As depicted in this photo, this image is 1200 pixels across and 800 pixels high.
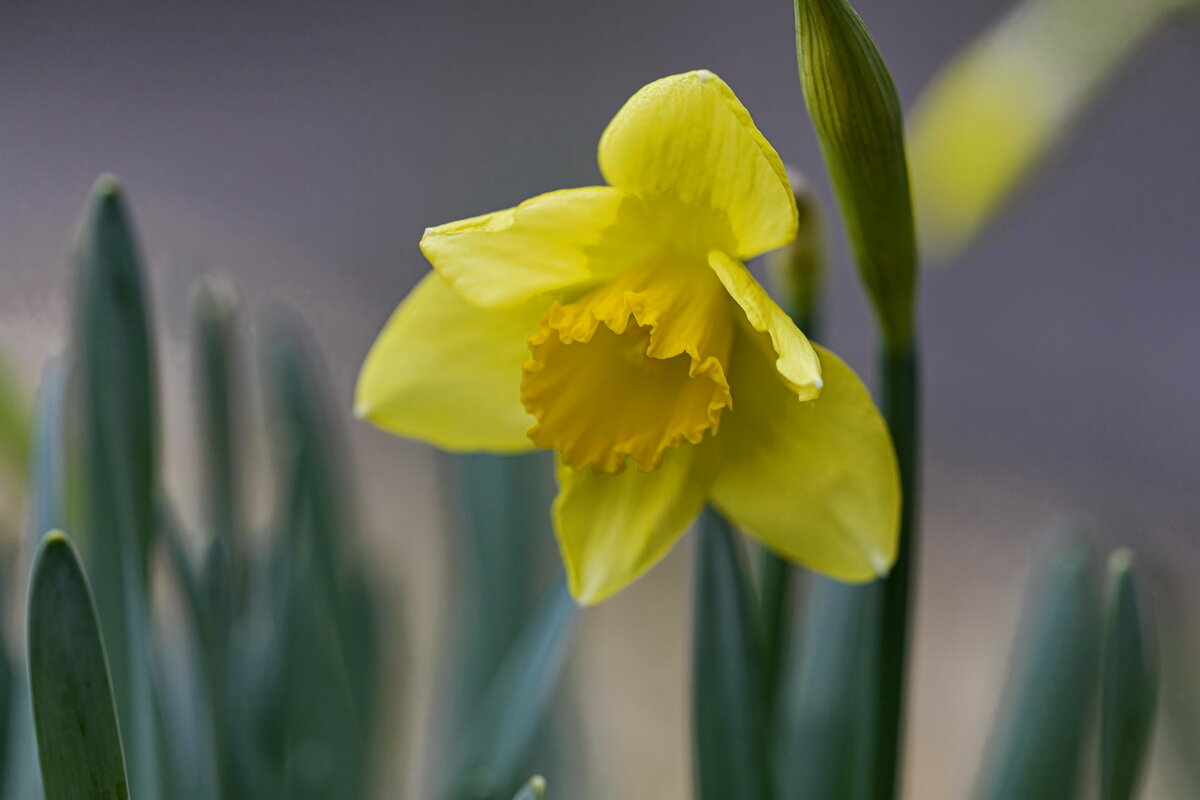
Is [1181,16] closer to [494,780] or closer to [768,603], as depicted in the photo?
[768,603]

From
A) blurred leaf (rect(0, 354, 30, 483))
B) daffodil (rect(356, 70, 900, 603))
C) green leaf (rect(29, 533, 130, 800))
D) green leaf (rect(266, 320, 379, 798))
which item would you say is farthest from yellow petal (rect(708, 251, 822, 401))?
blurred leaf (rect(0, 354, 30, 483))

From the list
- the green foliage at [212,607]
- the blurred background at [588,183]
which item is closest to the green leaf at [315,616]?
the green foliage at [212,607]

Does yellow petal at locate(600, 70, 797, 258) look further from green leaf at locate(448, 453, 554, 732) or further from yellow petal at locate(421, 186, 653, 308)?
green leaf at locate(448, 453, 554, 732)

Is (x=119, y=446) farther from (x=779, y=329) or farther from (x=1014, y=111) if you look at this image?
(x=1014, y=111)

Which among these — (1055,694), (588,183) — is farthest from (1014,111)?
(588,183)

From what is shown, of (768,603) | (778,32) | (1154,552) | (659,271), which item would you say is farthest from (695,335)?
(778,32)
